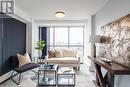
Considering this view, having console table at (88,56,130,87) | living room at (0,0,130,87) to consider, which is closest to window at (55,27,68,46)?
living room at (0,0,130,87)

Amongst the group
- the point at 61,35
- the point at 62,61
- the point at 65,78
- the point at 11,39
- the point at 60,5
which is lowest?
the point at 65,78

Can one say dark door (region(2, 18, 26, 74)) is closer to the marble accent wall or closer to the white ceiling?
the white ceiling

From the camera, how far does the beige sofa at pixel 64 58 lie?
6.19 m

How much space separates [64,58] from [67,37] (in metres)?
2.31

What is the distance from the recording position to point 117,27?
10.9 feet

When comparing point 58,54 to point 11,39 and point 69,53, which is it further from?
point 11,39

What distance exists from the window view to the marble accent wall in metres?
4.62

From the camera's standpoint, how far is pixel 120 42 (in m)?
3.10

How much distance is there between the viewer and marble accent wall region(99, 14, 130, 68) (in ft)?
9.18

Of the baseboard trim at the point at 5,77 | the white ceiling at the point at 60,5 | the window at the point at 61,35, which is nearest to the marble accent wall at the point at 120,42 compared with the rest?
the white ceiling at the point at 60,5

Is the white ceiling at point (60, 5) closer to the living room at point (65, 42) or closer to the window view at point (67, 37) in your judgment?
the living room at point (65, 42)

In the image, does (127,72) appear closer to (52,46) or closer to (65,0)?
(65,0)

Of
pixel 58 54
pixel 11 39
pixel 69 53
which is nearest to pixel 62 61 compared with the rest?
pixel 58 54

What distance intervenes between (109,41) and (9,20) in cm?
331
